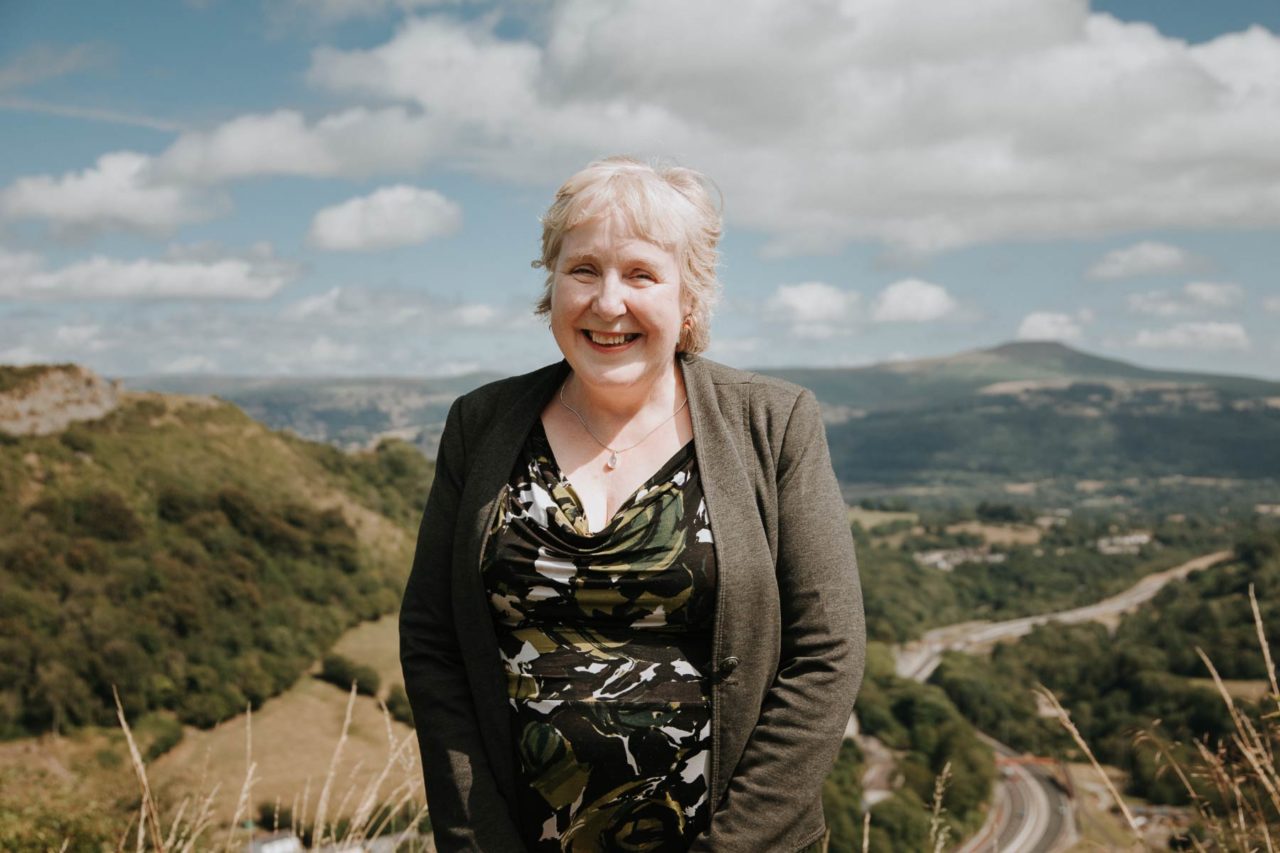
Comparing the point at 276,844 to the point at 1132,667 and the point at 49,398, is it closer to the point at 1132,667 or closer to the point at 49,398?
the point at 1132,667

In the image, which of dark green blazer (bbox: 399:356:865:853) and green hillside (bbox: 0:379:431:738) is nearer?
dark green blazer (bbox: 399:356:865:853)

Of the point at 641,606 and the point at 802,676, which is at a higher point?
the point at 641,606

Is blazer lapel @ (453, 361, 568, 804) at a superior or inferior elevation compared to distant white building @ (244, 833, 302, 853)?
superior

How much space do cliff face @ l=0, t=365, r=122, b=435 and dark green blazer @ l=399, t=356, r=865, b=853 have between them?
5197 centimetres

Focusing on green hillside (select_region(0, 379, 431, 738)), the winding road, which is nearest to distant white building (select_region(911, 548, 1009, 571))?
the winding road

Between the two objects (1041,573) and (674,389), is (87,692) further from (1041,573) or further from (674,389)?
(1041,573)

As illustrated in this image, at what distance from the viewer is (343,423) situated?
7480 inches

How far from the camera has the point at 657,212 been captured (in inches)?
79.6

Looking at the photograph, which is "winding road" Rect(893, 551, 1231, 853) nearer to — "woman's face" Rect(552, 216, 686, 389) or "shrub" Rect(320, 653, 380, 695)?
"woman's face" Rect(552, 216, 686, 389)

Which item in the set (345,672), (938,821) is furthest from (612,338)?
(345,672)

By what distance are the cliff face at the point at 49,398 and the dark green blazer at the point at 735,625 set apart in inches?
2046

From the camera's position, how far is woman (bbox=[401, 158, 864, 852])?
1990mm

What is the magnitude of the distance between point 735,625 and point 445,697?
0.66 m

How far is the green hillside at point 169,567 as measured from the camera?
3503cm
